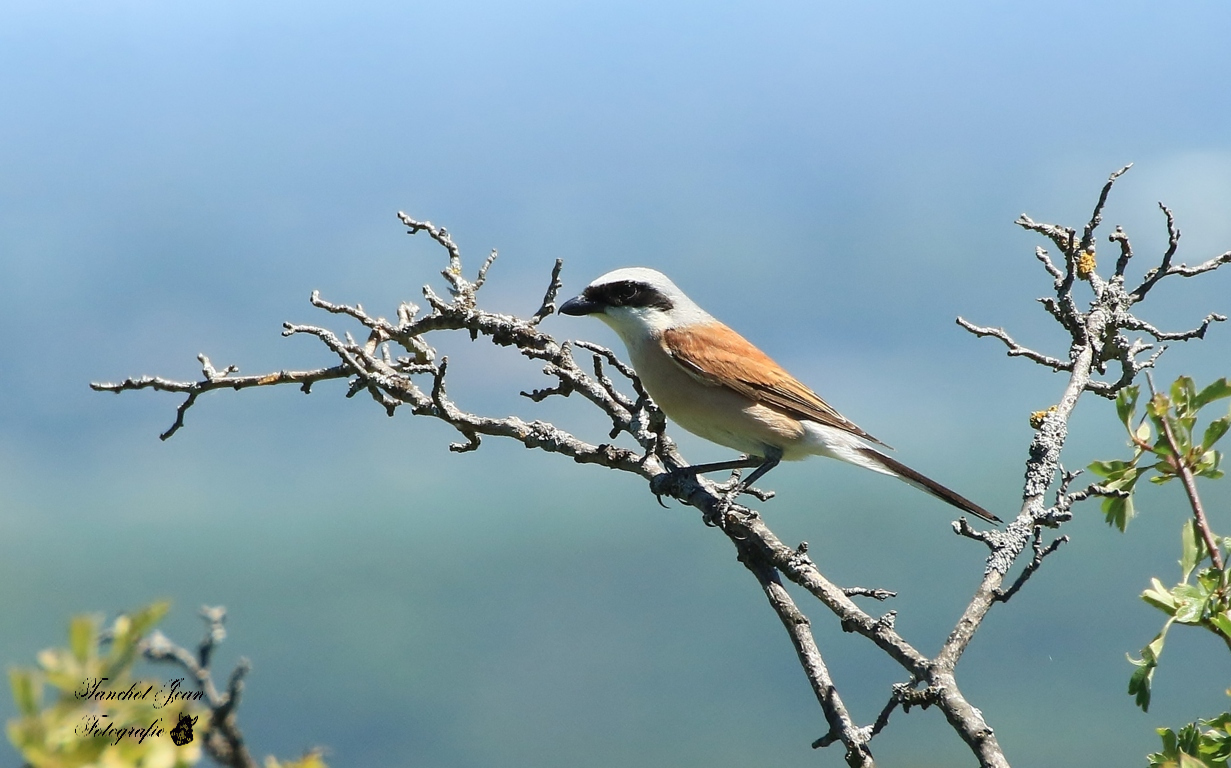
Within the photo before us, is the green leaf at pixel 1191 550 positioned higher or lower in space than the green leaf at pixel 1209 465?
lower

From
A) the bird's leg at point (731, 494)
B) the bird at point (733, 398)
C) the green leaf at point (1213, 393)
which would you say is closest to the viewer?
the green leaf at point (1213, 393)

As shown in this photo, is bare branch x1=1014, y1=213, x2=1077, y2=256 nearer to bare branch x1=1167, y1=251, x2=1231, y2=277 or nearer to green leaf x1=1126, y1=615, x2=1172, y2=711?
bare branch x1=1167, y1=251, x2=1231, y2=277

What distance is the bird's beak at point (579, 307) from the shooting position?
5.04 meters

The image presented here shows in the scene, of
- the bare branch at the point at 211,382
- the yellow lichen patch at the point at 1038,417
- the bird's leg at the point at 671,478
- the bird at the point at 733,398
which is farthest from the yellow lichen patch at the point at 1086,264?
the bare branch at the point at 211,382

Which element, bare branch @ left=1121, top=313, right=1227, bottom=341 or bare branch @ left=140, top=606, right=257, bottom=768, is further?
bare branch @ left=1121, top=313, right=1227, bottom=341

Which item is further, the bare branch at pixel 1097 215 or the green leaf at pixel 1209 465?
the bare branch at pixel 1097 215

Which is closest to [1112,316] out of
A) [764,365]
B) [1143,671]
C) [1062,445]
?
[1062,445]

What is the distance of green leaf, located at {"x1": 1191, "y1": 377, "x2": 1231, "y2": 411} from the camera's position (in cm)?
235

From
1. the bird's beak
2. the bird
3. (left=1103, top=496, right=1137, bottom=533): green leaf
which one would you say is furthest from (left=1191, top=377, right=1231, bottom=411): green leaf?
the bird's beak

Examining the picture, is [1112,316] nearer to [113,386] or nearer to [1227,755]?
[1227,755]

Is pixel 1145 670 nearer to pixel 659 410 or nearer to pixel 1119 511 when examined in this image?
pixel 1119 511

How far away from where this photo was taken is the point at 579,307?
200 inches

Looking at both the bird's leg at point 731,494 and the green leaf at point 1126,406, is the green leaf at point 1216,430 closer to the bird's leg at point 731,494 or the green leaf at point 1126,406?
the green leaf at point 1126,406

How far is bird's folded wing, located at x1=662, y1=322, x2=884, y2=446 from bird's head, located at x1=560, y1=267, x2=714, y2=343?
5.1 inches
